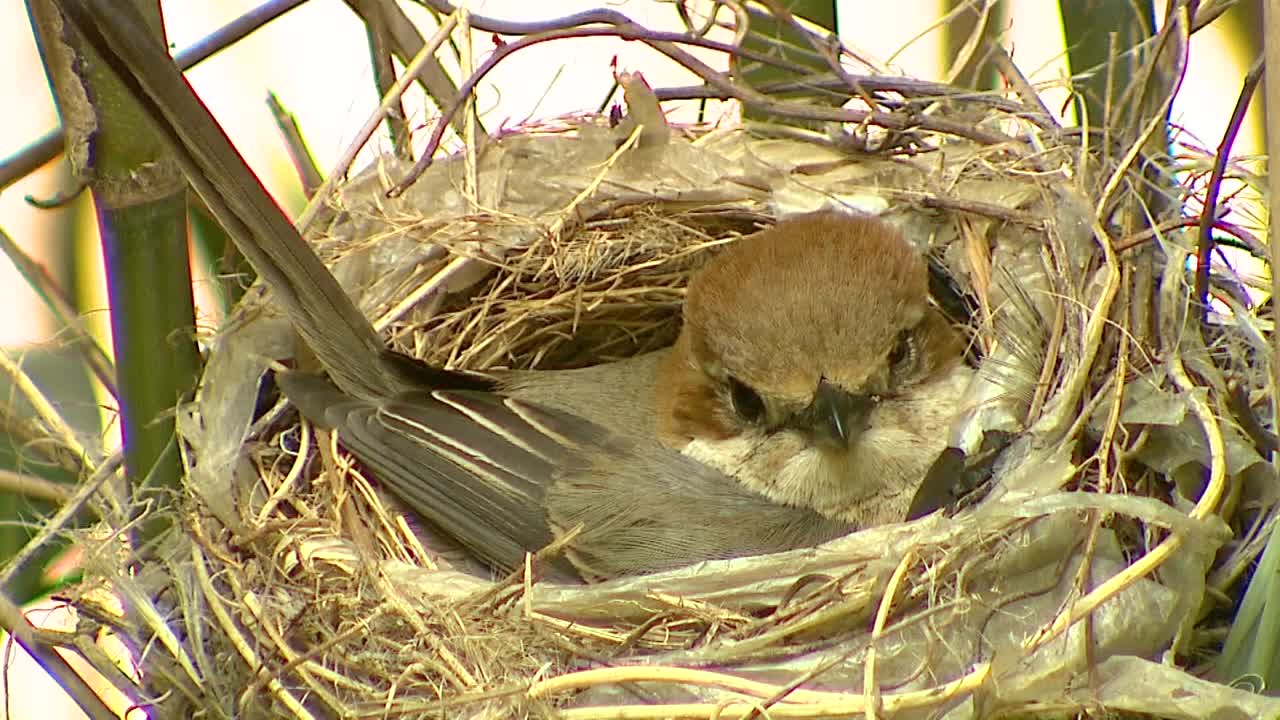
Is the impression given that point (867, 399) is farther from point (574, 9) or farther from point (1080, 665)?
point (574, 9)

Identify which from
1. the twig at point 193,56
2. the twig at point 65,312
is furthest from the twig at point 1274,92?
the twig at point 65,312

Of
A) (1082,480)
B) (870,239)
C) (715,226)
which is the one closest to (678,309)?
(715,226)

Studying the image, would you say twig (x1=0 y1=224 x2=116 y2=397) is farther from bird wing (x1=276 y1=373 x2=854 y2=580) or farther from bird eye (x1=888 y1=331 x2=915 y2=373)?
bird eye (x1=888 y1=331 x2=915 y2=373)

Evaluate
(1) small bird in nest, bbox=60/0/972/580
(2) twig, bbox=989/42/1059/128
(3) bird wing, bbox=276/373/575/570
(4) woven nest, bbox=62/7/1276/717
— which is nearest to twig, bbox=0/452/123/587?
(4) woven nest, bbox=62/7/1276/717

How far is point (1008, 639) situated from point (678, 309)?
5.49ft

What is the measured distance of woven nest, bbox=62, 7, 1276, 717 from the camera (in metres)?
2.01

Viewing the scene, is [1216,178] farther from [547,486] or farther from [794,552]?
[547,486]

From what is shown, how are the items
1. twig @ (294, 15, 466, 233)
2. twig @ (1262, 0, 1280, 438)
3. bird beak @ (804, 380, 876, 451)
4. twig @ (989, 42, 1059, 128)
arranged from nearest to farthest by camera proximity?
twig @ (1262, 0, 1280, 438)
bird beak @ (804, 380, 876, 451)
twig @ (294, 15, 466, 233)
twig @ (989, 42, 1059, 128)

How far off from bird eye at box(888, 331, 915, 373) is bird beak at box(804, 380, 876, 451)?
0.15 meters

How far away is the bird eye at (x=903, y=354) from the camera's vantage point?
9.20 feet

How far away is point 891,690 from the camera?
78.0 inches

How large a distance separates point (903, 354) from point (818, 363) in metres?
0.24

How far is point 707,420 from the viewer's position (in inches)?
115

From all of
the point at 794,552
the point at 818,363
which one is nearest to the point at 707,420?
the point at 818,363
